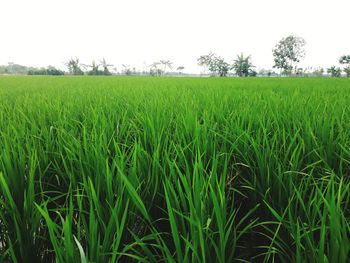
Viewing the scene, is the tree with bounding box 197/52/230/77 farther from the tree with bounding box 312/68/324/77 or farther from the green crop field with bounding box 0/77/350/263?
the green crop field with bounding box 0/77/350/263

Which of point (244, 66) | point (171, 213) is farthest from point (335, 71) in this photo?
point (171, 213)

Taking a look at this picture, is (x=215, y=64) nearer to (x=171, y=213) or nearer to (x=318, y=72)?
(x=318, y=72)

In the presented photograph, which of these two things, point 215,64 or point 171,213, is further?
point 215,64

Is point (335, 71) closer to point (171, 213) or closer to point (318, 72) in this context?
point (318, 72)

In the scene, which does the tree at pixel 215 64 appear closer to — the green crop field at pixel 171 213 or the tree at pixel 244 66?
the tree at pixel 244 66

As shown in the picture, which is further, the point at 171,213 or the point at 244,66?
the point at 244,66

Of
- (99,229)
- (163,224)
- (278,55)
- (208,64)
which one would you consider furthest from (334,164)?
(208,64)

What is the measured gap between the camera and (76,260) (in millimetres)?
491

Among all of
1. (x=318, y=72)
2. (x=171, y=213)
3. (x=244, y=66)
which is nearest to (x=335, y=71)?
(x=318, y=72)

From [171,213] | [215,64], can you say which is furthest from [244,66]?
[171,213]

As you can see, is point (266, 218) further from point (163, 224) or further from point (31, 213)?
point (31, 213)

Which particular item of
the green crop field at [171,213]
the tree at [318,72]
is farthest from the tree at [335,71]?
the green crop field at [171,213]

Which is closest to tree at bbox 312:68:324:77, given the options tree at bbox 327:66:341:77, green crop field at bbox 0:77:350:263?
tree at bbox 327:66:341:77

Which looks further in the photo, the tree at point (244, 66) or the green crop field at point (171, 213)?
the tree at point (244, 66)
